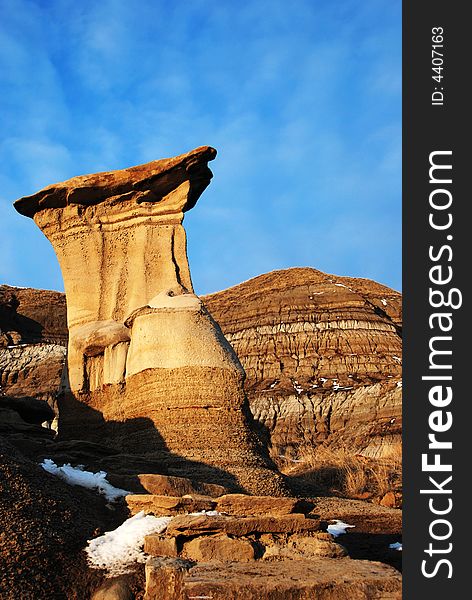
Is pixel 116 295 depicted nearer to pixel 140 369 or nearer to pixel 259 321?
pixel 140 369

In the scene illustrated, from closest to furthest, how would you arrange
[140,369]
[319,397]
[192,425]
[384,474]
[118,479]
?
[118,479] → [192,425] → [140,369] → [384,474] → [319,397]

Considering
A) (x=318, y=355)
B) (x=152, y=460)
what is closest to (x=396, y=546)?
(x=152, y=460)

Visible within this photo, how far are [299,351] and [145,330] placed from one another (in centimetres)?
2976

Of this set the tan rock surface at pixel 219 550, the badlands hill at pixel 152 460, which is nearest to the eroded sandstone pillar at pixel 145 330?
the badlands hill at pixel 152 460

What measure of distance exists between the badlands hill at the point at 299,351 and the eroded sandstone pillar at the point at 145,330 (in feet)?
54.5

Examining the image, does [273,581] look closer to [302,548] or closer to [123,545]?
[302,548]

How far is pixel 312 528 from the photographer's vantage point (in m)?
5.94

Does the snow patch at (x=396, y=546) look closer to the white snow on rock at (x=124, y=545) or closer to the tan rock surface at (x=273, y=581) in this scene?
the white snow on rock at (x=124, y=545)

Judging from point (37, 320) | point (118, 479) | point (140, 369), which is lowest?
point (118, 479)

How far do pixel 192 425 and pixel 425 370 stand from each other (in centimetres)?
622

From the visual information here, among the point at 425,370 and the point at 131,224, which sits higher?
the point at 131,224

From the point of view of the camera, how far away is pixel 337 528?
831cm

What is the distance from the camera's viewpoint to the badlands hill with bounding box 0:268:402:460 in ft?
108

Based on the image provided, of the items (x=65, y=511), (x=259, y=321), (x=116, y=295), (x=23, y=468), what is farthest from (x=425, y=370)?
(x=259, y=321)
